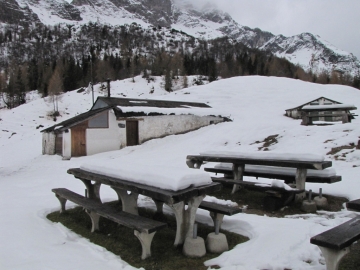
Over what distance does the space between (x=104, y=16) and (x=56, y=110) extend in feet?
515

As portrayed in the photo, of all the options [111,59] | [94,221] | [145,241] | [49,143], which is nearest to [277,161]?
[145,241]

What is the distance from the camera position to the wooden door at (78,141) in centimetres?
1716

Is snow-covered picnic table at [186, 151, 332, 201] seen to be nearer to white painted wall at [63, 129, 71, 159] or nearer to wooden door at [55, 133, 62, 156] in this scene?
white painted wall at [63, 129, 71, 159]

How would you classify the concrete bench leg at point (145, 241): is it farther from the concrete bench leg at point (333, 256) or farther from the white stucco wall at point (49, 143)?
the white stucco wall at point (49, 143)

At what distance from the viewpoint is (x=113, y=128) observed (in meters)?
18.8

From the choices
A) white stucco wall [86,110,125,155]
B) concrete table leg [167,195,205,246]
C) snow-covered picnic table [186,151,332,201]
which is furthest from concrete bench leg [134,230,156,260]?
white stucco wall [86,110,125,155]

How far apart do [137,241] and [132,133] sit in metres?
15.5

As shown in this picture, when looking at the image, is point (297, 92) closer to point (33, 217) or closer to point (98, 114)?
point (98, 114)

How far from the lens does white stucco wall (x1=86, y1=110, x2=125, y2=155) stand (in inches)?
699

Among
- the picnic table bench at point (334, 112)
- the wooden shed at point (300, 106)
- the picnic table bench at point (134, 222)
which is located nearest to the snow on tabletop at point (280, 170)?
the picnic table bench at point (134, 222)

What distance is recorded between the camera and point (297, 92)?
36.2 metres

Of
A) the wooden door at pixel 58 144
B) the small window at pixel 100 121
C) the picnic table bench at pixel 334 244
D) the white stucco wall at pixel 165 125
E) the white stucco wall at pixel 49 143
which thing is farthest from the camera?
the white stucco wall at pixel 165 125

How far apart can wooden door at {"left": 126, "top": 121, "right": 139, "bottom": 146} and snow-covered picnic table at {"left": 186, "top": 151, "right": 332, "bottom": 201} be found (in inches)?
499

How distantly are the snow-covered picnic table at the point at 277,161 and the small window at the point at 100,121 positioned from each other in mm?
12351
